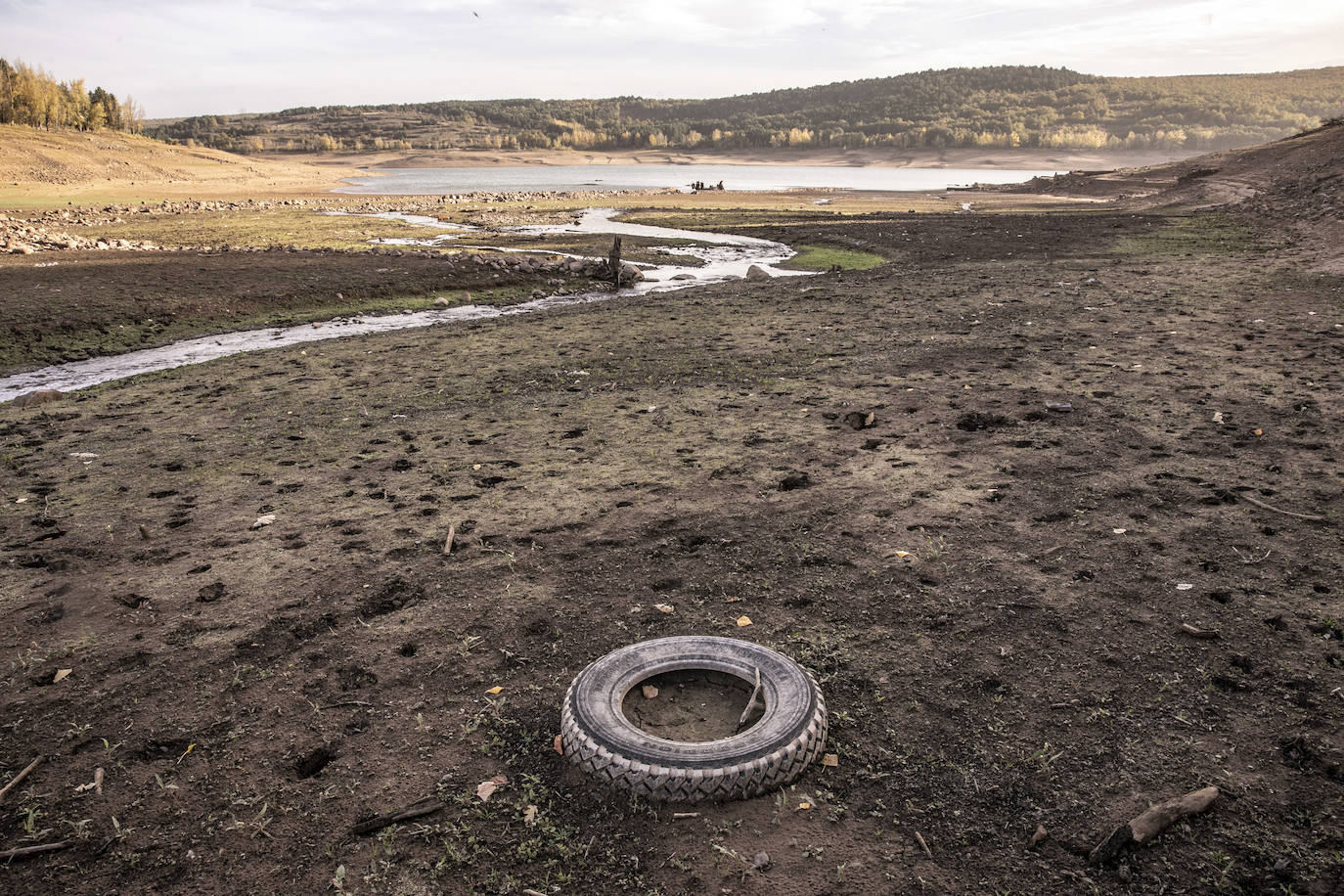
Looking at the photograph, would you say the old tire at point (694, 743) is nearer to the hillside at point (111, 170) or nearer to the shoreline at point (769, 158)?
the hillside at point (111, 170)

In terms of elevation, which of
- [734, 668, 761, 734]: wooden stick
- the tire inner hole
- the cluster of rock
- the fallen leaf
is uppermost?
the cluster of rock

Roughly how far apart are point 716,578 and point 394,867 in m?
2.71

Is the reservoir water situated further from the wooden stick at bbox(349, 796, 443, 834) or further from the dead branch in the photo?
the wooden stick at bbox(349, 796, 443, 834)

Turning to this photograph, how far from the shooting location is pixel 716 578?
5160mm

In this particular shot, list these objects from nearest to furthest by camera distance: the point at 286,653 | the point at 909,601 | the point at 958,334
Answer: the point at 286,653, the point at 909,601, the point at 958,334

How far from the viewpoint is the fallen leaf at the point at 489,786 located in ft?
10.9

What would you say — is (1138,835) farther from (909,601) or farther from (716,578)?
(716,578)

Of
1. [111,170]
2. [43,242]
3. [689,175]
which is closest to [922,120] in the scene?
[689,175]

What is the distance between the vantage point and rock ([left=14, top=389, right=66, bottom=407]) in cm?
998

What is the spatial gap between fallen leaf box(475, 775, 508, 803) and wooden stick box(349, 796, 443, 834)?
17cm

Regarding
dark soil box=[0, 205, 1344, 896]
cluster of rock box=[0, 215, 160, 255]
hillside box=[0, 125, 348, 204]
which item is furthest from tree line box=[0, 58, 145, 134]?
dark soil box=[0, 205, 1344, 896]

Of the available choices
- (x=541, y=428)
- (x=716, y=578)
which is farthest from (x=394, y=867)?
(x=541, y=428)

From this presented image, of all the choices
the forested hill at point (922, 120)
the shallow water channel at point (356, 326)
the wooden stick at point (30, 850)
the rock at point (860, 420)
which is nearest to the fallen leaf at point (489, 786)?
the wooden stick at point (30, 850)

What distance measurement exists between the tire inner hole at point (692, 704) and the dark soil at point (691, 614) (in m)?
0.45
